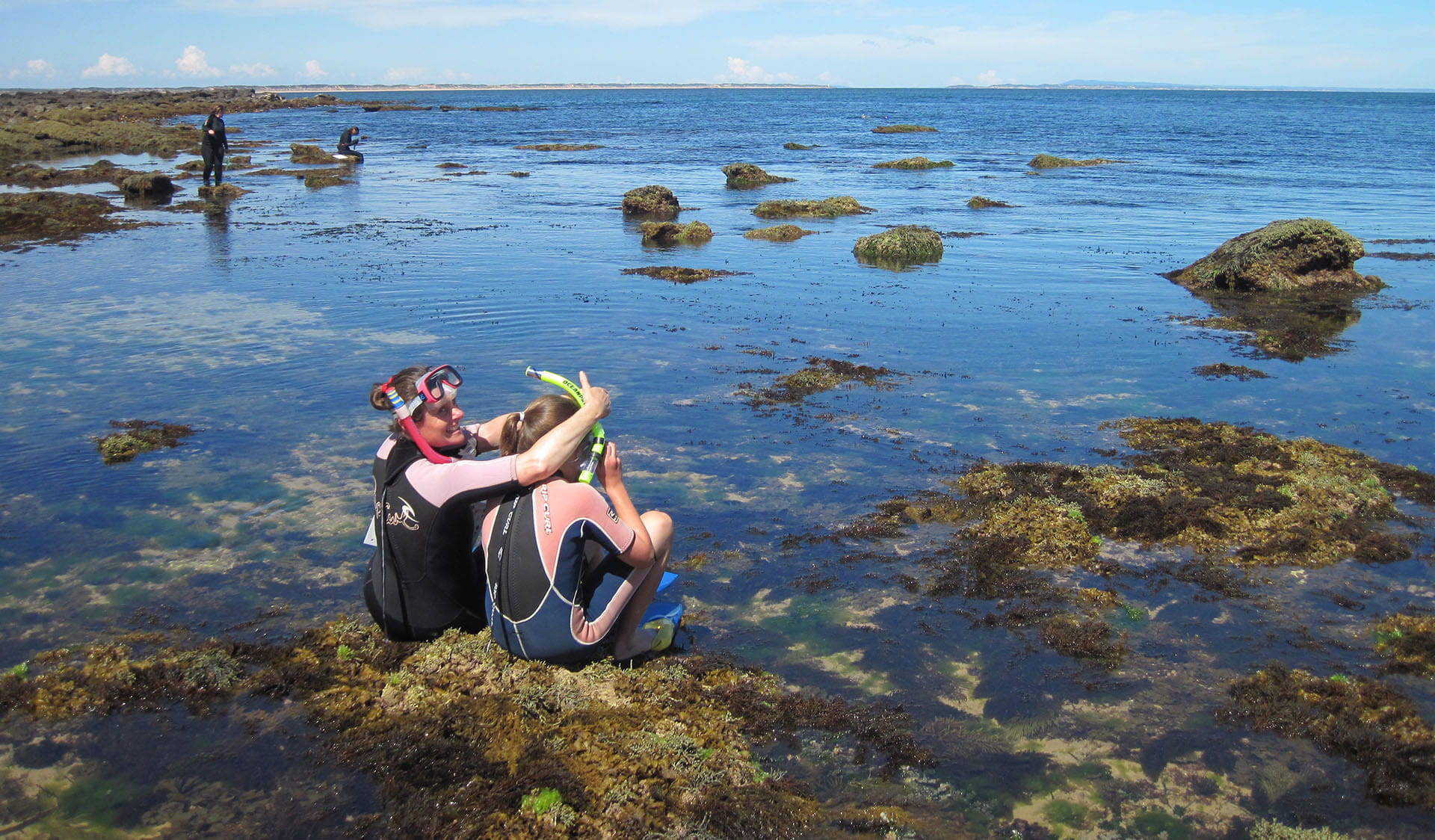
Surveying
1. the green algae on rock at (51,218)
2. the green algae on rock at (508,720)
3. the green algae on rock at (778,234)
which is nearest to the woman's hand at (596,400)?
the green algae on rock at (508,720)

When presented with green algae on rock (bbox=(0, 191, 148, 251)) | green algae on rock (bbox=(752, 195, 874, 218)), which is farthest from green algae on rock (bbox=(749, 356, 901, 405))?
green algae on rock (bbox=(0, 191, 148, 251))

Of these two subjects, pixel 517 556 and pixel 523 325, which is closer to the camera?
pixel 517 556

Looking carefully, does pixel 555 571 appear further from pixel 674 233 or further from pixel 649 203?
pixel 649 203

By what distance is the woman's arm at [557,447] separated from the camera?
15.4 ft

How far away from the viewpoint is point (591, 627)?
512 cm

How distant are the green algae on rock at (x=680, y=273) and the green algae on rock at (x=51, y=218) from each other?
41.7 ft

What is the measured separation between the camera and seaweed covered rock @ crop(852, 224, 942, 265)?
19.3 meters

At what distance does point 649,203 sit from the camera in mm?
25078

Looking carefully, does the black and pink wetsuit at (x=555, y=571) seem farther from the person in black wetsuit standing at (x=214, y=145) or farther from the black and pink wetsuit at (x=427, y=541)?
the person in black wetsuit standing at (x=214, y=145)

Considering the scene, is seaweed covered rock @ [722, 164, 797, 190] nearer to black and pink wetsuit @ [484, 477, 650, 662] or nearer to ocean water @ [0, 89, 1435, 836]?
ocean water @ [0, 89, 1435, 836]

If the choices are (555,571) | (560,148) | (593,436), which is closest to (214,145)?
(560,148)

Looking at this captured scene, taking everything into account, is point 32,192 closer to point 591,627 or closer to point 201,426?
point 201,426

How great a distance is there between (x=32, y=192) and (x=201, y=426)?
23457 millimetres

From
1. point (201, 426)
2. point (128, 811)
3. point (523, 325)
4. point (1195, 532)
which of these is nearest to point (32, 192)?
point (523, 325)
